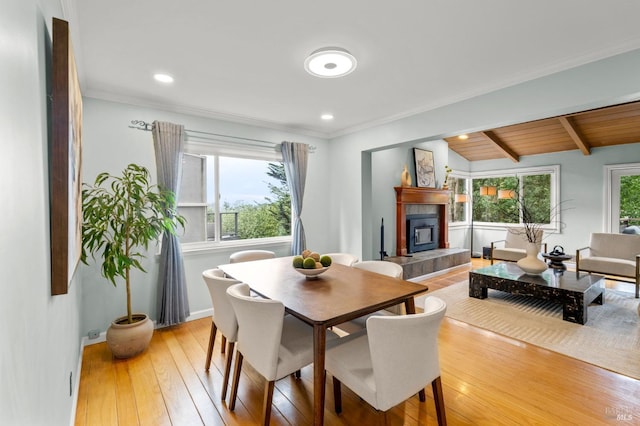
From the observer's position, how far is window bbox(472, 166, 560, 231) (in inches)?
254

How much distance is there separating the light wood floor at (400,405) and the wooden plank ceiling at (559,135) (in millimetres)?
4146

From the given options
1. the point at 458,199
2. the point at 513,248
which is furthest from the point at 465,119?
the point at 458,199

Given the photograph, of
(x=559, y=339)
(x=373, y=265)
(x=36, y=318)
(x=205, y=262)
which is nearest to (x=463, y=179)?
(x=559, y=339)

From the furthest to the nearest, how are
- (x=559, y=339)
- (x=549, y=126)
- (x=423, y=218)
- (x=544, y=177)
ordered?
(x=544, y=177) < (x=423, y=218) < (x=549, y=126) < (x=559, y=339)

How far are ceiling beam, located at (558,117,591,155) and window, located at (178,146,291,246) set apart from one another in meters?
4.62

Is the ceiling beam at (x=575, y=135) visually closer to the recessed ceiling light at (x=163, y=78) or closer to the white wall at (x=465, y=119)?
the white wall at (x=465, y=119)

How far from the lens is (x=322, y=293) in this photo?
1.92 meters

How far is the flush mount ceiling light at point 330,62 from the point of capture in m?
2.19

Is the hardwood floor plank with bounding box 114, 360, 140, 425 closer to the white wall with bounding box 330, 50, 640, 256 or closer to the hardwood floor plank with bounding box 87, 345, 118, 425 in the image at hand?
the hardwood floor plank with bounding box 87, 345, 118, 425

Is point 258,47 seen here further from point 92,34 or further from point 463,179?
point 463,179

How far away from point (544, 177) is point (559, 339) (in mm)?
4962

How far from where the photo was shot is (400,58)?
2.35 meters

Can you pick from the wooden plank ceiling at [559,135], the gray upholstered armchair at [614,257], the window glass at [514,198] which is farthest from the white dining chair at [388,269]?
the window glass at [514,198]

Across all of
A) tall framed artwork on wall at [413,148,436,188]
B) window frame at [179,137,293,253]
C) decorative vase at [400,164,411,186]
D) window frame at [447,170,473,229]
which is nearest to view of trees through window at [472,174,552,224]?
window frame at [447,170,473,229]
